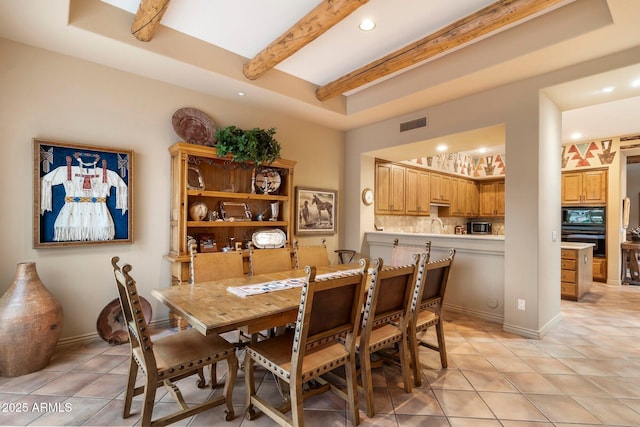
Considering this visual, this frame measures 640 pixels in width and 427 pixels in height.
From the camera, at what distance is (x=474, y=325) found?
3529 millimetres

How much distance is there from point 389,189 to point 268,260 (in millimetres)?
3108

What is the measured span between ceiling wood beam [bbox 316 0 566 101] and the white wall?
5.39 ft

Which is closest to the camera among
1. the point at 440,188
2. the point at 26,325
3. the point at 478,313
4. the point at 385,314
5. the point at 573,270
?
the point at 385,314

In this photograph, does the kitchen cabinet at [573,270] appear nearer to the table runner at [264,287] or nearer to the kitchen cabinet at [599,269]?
the kitchen cabinet at [599,269]

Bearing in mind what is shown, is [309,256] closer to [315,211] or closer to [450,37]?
[315,211]

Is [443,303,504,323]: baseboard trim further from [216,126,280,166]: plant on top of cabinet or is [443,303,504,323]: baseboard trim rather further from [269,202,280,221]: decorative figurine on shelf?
[216,126,280,166]: plant on top of cabinet

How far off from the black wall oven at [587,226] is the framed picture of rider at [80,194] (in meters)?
7.49

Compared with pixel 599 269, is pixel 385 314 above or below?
above

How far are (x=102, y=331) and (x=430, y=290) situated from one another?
9.99 ft

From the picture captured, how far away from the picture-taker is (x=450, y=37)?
Result: 2.71m

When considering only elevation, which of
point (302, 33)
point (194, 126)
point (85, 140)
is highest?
point (302, 33)

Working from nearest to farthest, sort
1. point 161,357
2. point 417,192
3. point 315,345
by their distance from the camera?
1. point 315,345
2. point 161,357
3. point 417,192

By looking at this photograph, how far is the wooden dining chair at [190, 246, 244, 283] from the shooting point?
2.56m

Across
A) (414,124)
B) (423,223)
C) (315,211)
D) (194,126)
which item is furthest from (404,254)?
(423,223)
